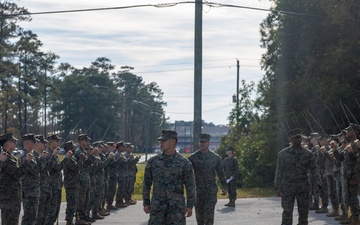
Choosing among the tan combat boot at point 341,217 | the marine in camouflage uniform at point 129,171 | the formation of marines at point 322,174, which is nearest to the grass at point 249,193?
the marine in camouflage uniform at point 129,171

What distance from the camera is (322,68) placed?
110 ft

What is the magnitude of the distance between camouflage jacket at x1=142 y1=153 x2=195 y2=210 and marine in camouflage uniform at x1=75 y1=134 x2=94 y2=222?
6.79 meters

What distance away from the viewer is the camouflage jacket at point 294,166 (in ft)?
54.1

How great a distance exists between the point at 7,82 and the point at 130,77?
60.0 meters

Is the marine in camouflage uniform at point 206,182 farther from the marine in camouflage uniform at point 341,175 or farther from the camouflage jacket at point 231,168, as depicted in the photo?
the camouflage jacket at point 231,168

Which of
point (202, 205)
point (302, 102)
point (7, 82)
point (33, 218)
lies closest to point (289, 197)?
point (202, 205)

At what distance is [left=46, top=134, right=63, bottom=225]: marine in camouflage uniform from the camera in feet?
55.7

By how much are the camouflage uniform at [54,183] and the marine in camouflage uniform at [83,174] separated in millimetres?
1719

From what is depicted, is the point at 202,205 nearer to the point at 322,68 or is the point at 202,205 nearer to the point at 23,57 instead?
the point at 322,68

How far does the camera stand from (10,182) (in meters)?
14.7

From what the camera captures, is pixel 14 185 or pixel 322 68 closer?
pixel 14 185

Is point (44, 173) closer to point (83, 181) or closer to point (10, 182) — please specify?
point (10, 182)

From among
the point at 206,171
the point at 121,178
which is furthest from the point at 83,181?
the point at 121,178

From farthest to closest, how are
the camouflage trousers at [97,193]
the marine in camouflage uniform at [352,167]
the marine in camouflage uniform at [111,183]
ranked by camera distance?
the marine in camouflage uniform at [111,183] → the camouflage trousers at [97,193] → the marine in camouflage uniform at [352,167]
